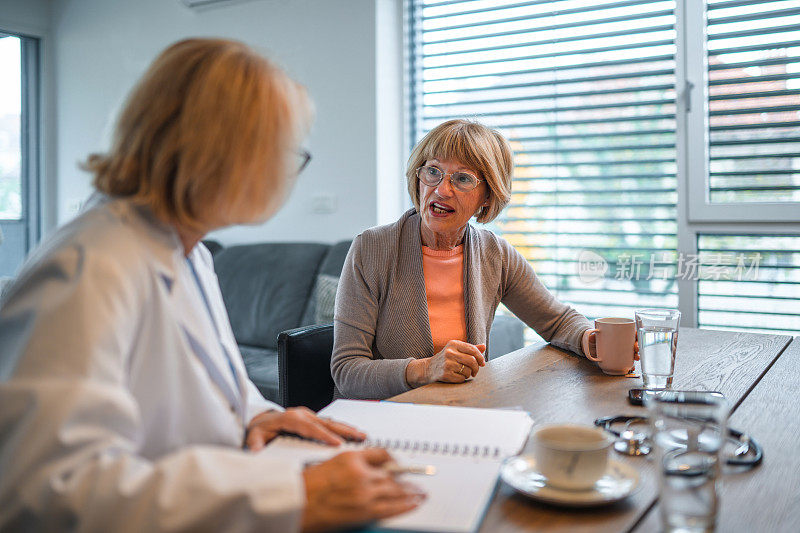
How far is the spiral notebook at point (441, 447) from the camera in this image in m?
0.73

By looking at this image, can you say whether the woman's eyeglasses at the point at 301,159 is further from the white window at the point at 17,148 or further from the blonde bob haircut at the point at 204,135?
the white window at the point at 17,148

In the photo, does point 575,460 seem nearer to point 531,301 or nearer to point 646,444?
point 646,444

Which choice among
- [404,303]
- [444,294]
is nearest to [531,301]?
[444,294]

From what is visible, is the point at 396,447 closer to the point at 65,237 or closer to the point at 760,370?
the point at 65,237

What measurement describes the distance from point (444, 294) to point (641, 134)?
1.67m

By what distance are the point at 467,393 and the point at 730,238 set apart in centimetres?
207

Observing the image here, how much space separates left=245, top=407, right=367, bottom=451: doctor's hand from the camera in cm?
98

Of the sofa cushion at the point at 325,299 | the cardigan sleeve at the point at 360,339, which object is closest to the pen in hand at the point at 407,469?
the cardigan sleeve at the point at 360,339

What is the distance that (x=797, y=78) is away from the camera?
271cm

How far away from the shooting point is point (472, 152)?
181 centimetres

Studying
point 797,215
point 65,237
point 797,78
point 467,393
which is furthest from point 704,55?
point 65,237

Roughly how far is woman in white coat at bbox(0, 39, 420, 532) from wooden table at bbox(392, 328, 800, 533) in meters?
0.20

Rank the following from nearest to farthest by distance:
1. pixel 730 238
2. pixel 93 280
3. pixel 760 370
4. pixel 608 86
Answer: pixel 93 280
pixel 760 370
pixel 730 238
pixel 608 86

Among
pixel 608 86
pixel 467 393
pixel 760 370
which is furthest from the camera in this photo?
pixel 608 86
